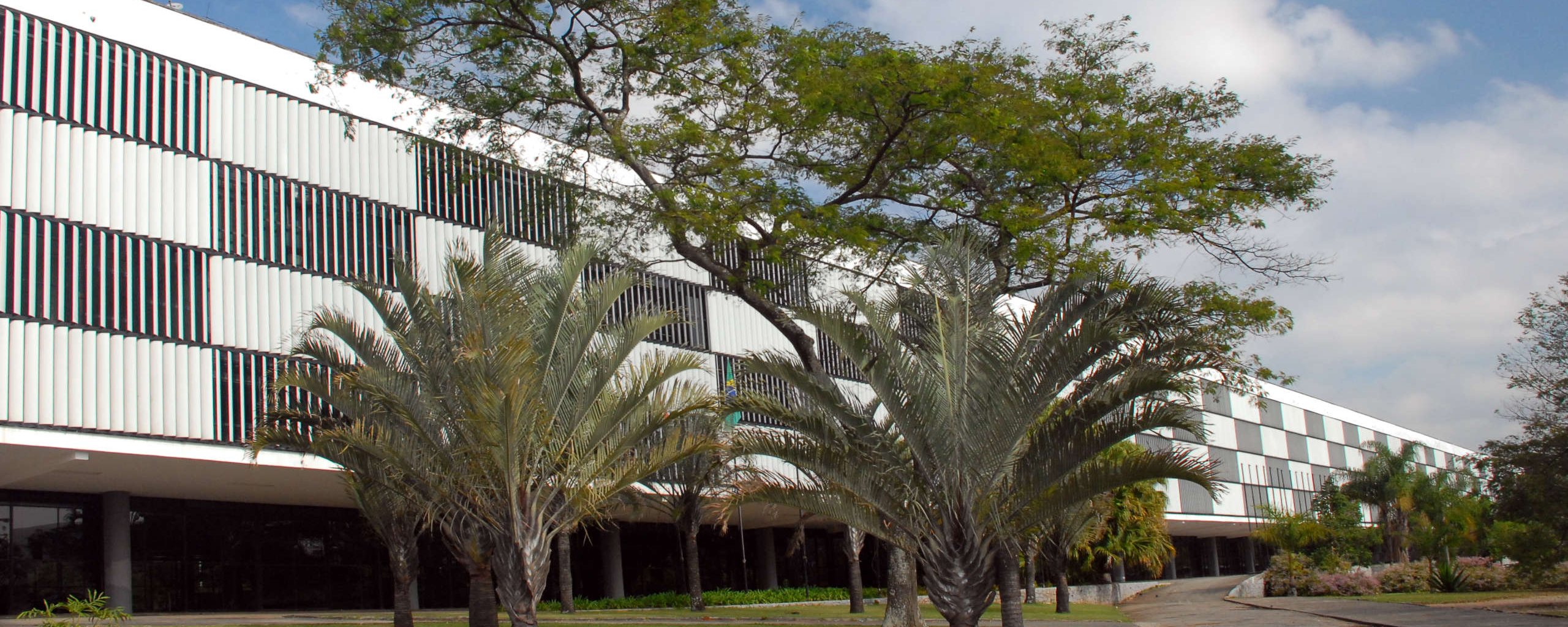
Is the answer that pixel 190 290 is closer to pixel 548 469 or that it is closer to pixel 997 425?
pixel 548 469

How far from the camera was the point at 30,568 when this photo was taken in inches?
949

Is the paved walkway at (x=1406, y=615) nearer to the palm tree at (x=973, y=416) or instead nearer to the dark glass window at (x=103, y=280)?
the palm tree at (x=973, y=416)

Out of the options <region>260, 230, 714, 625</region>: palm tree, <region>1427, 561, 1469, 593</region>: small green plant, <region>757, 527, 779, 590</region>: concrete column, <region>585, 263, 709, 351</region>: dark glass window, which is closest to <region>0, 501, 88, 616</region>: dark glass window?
<region>585, 263, 709, 351</region>: dark glass window

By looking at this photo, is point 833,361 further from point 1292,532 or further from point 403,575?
point 403,575

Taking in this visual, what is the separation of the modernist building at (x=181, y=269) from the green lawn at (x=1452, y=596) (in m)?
16.9

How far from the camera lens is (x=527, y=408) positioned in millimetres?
11852

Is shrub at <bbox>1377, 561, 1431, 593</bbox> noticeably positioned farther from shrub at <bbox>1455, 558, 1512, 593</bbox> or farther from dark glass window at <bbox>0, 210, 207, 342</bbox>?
dark glass window at <bbox>0, 210, 207, 342</bbox>

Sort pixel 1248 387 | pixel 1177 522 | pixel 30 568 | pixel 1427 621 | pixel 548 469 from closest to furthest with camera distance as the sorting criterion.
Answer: pixel 548 469, pixel 1248 387, pixel 1427 621, pixel 30 568, pixel 1177 522

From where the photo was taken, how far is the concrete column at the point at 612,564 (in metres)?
36.1

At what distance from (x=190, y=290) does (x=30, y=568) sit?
718 cm

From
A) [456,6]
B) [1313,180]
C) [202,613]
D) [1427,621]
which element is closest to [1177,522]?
[1427,621]

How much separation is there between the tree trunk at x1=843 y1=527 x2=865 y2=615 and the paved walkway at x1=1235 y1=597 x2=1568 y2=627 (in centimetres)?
991

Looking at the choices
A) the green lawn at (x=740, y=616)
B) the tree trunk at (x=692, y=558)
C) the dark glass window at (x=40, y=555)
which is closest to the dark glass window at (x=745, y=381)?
the tree trunk at (x=692, y=558)

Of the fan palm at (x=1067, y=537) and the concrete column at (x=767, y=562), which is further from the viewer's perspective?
the concrete column at (x=767, y=562)
